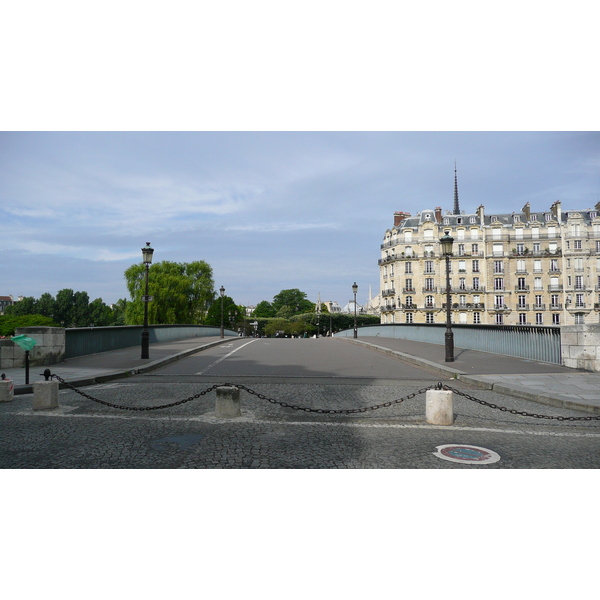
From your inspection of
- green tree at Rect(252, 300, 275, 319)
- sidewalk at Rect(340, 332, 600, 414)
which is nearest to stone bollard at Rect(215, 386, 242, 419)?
sidewalk at Rect(340, 332, 600, 414)

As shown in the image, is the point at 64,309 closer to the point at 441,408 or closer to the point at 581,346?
the point at 581,346

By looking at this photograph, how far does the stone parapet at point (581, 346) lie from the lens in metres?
12.6

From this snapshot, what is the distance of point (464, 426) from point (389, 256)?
73.6 meters

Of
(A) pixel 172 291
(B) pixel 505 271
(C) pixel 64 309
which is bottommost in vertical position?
(C) pixel 64 309

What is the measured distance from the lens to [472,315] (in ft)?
244

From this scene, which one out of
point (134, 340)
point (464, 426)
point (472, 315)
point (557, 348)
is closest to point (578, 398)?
point (464, 426)

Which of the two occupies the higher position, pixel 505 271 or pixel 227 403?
pixel 505 271

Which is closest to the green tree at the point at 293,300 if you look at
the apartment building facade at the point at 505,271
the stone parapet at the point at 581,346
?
the apartment building facade at the point at 505,271

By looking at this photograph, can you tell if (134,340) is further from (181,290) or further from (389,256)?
(389,256)

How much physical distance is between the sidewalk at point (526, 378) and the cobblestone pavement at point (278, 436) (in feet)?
1.35

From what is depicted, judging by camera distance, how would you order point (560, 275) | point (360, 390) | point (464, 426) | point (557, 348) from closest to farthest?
point (464, 426) < point (360, 390) < point (557, 348) < point (560, 275)

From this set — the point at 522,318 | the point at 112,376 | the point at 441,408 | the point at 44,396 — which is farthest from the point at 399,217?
the point at 44,396

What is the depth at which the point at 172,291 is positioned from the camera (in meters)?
56.9

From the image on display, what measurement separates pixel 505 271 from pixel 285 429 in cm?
7565
